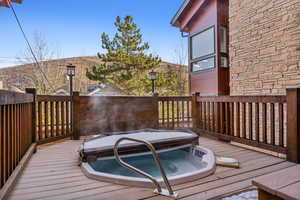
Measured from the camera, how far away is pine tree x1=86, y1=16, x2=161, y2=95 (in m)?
11.5

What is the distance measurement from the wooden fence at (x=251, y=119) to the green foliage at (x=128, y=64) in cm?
722

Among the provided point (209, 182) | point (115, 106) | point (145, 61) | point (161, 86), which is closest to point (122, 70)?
point (145, 61)

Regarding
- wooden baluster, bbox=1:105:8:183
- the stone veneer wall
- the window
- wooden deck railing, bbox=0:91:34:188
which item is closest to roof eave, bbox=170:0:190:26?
the window

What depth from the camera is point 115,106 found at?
14.4 ft

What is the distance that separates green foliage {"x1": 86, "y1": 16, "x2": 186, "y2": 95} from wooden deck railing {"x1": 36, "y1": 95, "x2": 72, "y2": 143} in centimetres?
767

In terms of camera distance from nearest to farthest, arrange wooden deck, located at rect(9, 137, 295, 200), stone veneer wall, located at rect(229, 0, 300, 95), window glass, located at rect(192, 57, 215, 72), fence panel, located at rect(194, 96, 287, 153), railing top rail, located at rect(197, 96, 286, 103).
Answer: wooden deck, located at rect(9, 137, 295, 200)
railing top rail, located at rect(197, 96, 286, 103)
fence panel, located at rect(194, 96, 287, 153)
stone veneer wall, located at rect(229, 0, 300, 95)
window glass, located at rect(192, 57, 215, 72)

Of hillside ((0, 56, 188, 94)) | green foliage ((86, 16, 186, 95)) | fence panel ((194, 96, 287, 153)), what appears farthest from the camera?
hillside ((0, 56, 188, 94))

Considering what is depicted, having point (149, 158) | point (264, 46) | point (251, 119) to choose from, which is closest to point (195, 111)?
point (251, 119)

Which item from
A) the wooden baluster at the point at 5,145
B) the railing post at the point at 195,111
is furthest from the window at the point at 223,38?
the wooden baluster at the point at 5,145

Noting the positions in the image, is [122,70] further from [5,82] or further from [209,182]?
[209,182]

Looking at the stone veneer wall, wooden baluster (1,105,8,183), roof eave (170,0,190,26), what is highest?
roof eave (170,0,190,26)

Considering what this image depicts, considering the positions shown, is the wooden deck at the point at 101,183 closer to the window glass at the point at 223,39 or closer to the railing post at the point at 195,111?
the railing post at the point at 195,111

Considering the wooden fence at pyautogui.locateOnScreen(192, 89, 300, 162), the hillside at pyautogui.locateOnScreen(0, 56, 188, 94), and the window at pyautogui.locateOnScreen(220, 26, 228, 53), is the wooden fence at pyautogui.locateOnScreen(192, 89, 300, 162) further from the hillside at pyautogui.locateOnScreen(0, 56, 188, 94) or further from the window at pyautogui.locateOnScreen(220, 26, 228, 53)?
the hillside at pyautogui.locateOnScreen(0, 56, 188, 94)

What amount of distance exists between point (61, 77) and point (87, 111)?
11.7 metres
